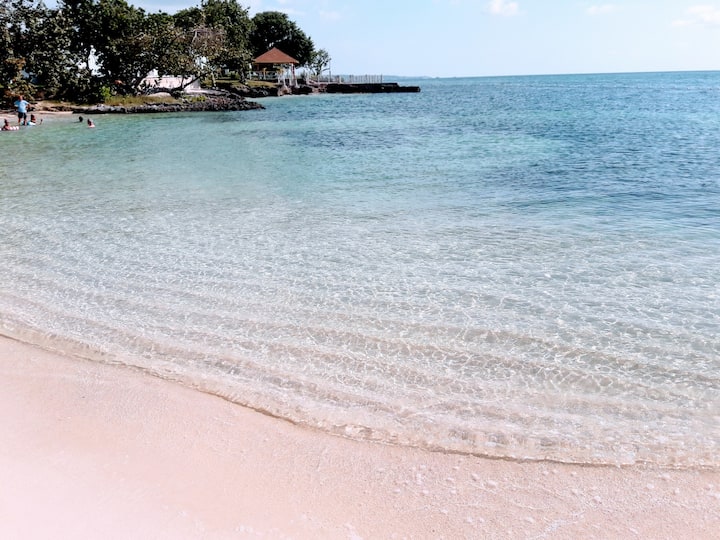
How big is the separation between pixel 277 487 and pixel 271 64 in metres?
94.3

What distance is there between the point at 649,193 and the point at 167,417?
1286 centimetres

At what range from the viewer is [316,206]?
496 inches

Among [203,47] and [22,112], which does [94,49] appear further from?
[22,112]

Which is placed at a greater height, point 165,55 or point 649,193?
point 165,55

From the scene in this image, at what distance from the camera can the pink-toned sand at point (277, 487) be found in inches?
135

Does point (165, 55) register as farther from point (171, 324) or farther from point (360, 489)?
point (360, 489)

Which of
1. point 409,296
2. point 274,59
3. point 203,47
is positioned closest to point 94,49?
point 203,47

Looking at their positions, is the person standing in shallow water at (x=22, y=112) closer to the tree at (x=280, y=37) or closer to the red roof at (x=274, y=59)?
the red roof at (x=274, y=59)

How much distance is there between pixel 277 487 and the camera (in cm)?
383

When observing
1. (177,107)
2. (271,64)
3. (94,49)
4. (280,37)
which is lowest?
(177,107)

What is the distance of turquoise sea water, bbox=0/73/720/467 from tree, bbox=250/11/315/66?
91387mm

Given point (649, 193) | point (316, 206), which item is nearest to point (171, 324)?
point (316, 206)

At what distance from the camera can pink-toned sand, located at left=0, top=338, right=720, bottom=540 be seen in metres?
3.43

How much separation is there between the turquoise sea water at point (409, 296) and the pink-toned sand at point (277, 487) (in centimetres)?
29
